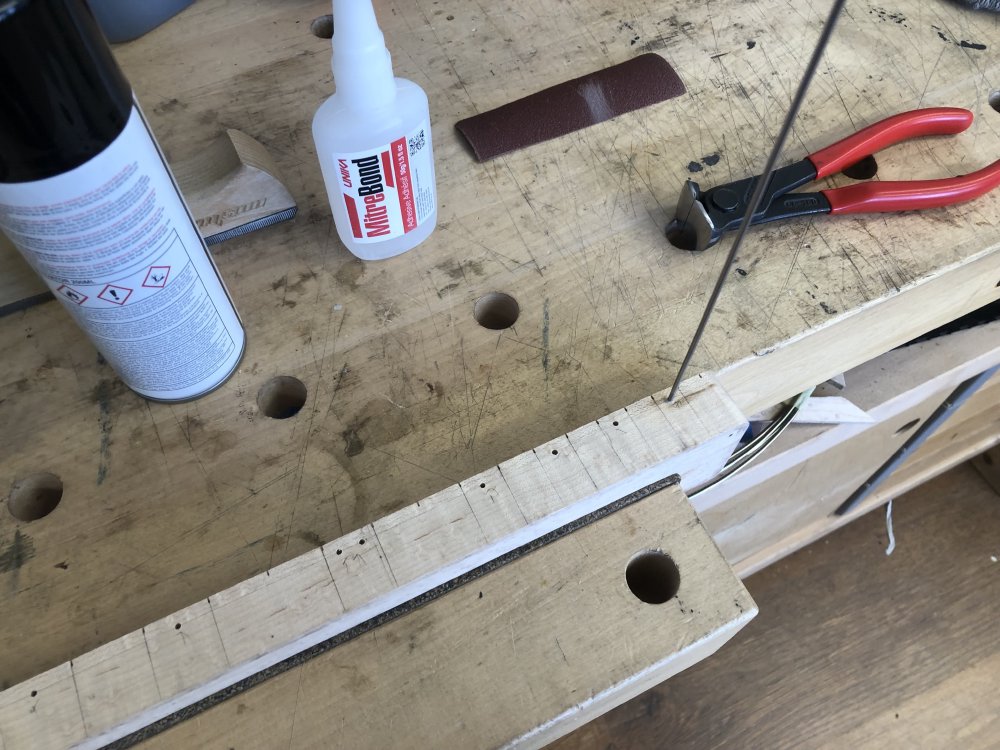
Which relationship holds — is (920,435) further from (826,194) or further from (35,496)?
(35,496)

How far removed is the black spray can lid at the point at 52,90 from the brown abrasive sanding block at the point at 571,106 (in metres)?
0.33

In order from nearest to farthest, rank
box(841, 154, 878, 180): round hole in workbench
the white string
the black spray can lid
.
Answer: the black spray can lid, box(841, 154, 878, 180): round hole in workbench, the white string

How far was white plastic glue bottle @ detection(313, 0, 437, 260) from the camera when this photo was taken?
448 millimetres

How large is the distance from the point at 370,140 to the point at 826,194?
354 millimetres

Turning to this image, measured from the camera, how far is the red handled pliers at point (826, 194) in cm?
56

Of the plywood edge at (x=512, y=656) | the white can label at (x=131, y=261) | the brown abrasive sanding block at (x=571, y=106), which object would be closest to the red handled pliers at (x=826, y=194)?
the brown abrasive sanding block at (x=571, y=106)

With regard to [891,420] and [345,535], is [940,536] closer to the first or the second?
[891,420]

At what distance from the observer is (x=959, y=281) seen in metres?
0.61

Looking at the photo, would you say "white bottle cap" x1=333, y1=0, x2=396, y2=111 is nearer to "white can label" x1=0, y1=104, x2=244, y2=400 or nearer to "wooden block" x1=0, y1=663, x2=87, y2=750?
"white can label" x1=0, y1=104, x2=244, y2=400

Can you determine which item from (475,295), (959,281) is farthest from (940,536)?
(475,295)

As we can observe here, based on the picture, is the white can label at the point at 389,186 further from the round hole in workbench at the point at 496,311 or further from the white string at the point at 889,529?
the white string at the point at 889,529

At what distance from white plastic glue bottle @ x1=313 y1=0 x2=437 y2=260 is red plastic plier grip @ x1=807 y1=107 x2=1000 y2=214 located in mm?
321

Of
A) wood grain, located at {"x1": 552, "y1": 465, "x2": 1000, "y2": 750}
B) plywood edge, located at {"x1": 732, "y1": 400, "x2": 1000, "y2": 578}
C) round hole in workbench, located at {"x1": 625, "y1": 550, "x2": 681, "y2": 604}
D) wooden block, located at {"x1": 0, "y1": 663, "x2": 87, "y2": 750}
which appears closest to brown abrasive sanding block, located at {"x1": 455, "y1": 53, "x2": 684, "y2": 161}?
round hole in workbench, located at {"x1": 625, "y1": 550, "x2": 681, "y2": 604}

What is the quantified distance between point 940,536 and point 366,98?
1.24 metres
